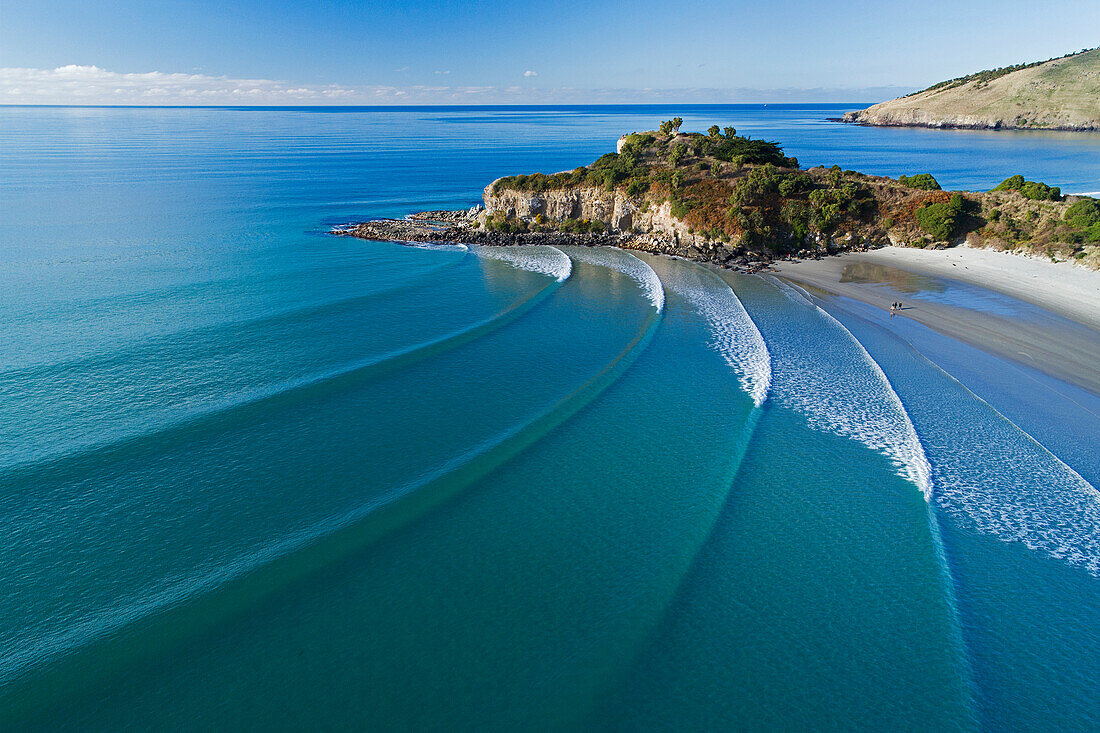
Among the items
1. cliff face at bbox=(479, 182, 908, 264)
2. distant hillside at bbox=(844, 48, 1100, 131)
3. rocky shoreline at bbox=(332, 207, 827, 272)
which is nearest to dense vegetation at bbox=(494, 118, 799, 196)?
cliff face at bbox=(479, 182, 908, 264)

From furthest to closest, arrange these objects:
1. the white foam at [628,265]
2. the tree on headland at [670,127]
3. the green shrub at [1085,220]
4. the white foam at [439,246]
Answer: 1. the tree on headland at [670,127]
2. the white foam at [439,246]
3. the white foam at [628,265]
4. the green shrub at [1085,220]

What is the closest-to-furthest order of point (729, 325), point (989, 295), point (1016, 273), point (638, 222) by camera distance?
point (729, 325) < point (989, 295) < point (1016, 273) < point (638, 222)

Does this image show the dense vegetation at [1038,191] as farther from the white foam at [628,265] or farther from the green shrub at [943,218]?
the white foam at [628,265]

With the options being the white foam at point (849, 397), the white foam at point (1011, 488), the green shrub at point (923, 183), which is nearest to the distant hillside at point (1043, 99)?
the green shrub at point (923, 183)

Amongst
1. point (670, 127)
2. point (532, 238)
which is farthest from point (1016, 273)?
point (532, 238)

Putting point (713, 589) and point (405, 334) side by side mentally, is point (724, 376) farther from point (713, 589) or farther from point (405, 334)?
point (405, 334)

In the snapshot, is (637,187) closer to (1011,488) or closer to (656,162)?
(656,162)

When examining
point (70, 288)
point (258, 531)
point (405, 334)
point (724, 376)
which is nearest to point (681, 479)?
point (724, 376)
